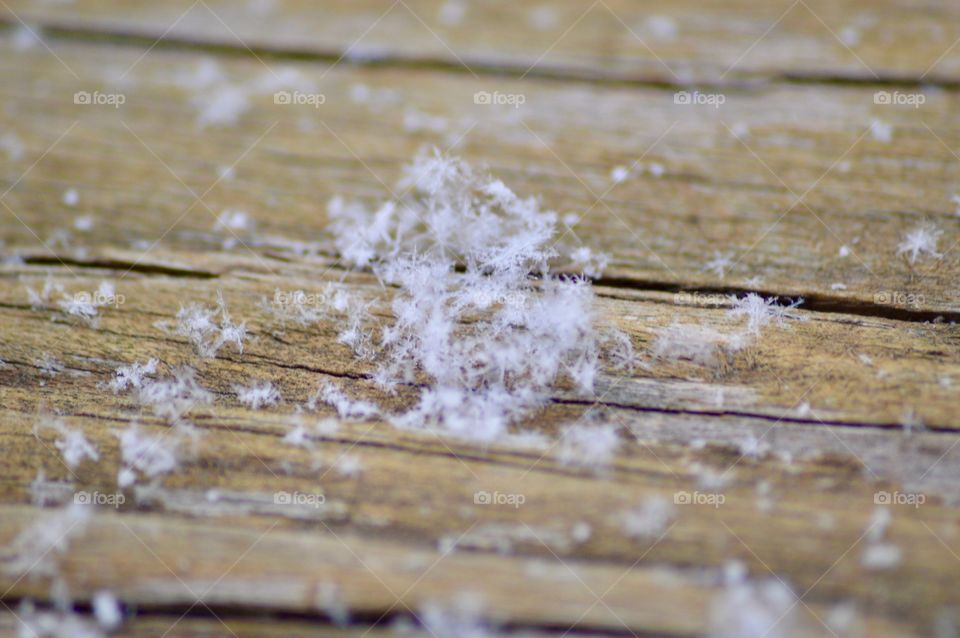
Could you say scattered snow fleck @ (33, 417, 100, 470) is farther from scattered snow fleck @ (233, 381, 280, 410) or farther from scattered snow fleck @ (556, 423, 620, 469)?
scattered snow fleck @ (556, 423, 620, 469)

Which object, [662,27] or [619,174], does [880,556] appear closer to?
[619,174]

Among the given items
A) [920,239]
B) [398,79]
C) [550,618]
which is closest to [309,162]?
[398,79]

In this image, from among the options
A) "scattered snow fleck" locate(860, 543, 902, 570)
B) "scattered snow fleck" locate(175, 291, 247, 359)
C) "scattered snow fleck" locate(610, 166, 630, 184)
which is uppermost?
"scattered snow fleck" locate(610, 166, 630, 184)

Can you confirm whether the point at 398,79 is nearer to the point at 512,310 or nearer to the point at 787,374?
the point at 512,310

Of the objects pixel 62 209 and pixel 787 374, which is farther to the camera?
pixel 62 209

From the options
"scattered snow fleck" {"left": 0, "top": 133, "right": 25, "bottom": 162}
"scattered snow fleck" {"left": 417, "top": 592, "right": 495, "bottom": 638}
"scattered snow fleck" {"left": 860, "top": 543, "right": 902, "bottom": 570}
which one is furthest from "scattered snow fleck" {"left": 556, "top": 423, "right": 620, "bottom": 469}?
"scattered snow fleck" {"left": 0, "top": 133, "right": 25, "bottom": 162}

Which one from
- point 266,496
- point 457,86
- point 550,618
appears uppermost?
point 457,86
